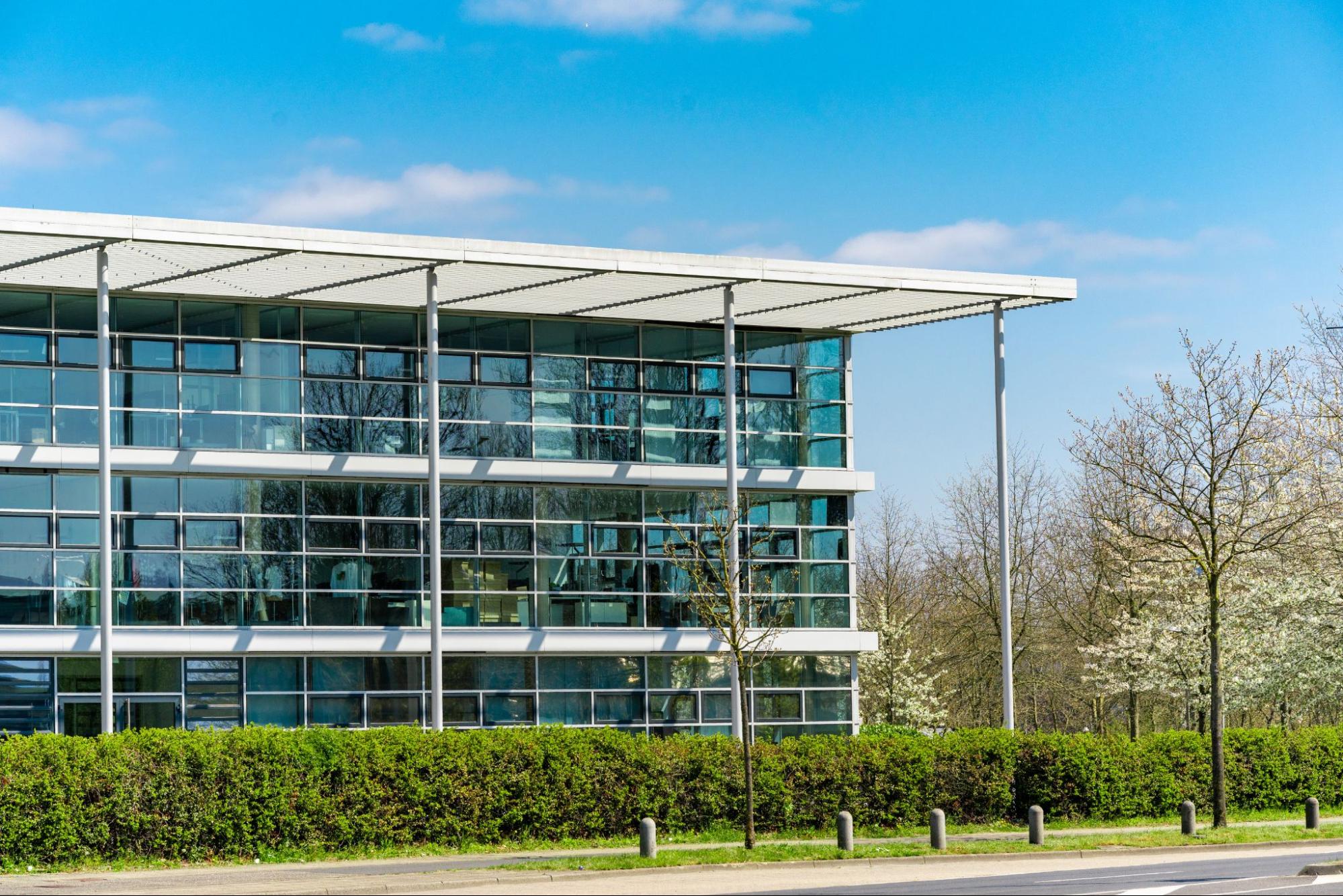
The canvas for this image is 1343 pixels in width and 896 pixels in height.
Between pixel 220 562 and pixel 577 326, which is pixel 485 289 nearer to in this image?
pixel 577 326

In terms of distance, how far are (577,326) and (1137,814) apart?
1472 cm

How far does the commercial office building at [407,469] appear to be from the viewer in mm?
30156

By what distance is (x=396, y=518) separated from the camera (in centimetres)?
3325

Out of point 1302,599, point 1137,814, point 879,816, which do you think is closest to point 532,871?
point 879,816

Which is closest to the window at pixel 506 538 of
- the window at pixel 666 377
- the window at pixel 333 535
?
the window at pixel 333 535

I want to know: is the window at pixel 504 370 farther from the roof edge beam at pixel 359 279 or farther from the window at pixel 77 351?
the window at pixel 77 351

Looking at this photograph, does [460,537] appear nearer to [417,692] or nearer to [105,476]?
[417,692]

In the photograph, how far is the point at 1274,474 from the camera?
32562 millimetres

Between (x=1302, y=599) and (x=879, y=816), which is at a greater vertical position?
(x=1302, y=599)

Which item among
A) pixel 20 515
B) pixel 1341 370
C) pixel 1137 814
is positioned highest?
pixel 1341 370

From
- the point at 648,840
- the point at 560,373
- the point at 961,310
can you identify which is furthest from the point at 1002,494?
the point at 648,840

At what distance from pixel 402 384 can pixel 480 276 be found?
3.95m

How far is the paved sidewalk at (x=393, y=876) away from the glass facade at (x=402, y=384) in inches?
451

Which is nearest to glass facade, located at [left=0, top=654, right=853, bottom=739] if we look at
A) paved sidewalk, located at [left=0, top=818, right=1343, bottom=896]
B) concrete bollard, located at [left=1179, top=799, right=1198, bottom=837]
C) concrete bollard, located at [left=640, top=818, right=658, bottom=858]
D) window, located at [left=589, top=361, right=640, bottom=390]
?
window, located at [left=589, top=361, right=640, bottom=390]
